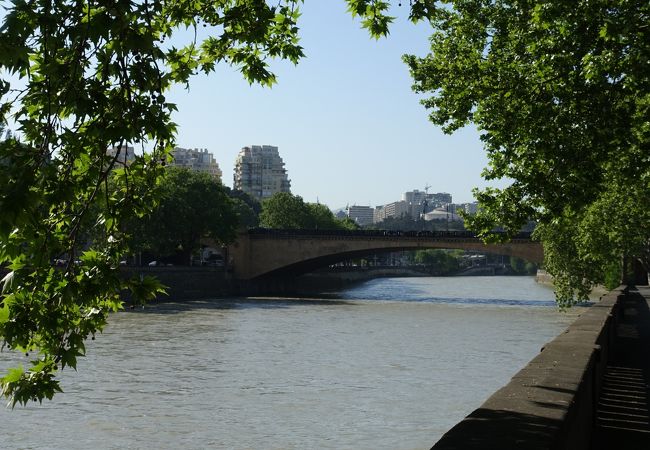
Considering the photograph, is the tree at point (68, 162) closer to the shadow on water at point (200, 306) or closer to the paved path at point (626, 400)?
the paved path at point (626, 400)

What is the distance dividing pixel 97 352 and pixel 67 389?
731cm

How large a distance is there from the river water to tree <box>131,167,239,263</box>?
20.7m

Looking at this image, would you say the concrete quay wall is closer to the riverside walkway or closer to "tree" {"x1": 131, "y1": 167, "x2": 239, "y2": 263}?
the riverside walkway

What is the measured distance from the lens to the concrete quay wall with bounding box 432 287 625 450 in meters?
4.46

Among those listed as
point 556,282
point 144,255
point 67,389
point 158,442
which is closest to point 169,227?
point 144,255

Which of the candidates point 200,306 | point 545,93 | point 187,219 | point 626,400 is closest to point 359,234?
point 187,219

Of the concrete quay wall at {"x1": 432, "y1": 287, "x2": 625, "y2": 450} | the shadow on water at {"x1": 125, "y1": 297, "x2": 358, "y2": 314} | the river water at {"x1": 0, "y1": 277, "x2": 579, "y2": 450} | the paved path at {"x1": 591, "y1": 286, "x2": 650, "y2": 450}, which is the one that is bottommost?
the river water at {"x1": 0, "y1": 277, "x2": 579, "y2": 450}

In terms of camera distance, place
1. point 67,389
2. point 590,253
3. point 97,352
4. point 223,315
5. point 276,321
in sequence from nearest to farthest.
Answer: point 67,389 → point 97,352 → point 590,253 → point 276,321 → point 223,315

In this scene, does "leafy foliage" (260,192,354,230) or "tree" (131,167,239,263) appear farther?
"leafy foliage" (260,192,354,230)

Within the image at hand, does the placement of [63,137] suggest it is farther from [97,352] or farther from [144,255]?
[144,255]

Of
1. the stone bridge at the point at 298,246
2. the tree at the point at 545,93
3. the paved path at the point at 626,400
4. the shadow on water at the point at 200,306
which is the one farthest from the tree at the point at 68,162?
the stone bridge at the point at 298,246

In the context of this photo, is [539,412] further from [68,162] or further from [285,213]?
[285,213]

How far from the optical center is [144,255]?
79.6 meters

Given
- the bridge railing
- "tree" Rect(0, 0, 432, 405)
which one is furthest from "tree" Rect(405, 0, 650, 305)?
the bridge railing
